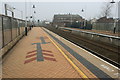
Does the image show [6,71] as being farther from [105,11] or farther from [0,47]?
[105,11]

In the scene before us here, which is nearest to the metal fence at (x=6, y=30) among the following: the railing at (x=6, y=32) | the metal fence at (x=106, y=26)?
the railing at (x=6, y=32)

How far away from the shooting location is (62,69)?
5.29 m

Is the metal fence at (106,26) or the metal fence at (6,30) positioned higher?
the metal fence at (106,26)

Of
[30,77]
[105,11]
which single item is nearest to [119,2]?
[105,11]

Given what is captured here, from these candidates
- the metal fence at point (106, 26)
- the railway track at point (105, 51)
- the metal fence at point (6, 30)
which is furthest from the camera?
the metal fence at point (106, 26)

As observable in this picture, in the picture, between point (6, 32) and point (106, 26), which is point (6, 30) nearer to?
point (6, 32)

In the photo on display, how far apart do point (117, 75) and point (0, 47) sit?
18.3 ft

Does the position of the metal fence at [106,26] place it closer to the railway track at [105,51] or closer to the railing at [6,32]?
the railway track at [105,51]

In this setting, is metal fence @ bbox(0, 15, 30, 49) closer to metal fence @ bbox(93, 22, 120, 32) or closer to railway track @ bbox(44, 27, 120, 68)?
railway track @ bbox(44, 27, 120, 68)

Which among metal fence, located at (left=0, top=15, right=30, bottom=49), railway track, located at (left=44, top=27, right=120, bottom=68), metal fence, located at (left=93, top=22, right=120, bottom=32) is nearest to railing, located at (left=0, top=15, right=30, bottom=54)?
metal fence, located at (left=0, top=15, right=30, bottom=49)

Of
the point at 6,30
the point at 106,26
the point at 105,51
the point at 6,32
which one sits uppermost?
the point at 106,26

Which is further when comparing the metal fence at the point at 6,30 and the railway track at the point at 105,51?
the railway track at the point at 105,51

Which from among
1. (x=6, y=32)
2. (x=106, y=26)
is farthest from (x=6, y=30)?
(x=106, y=26)

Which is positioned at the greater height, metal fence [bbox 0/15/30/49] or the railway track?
metal fence [bbox 0/15/30/49]
